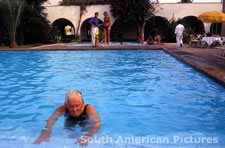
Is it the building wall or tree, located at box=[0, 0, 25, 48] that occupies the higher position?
the building wall

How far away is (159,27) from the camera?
23.6m

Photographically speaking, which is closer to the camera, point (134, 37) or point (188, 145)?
point (188, 145)

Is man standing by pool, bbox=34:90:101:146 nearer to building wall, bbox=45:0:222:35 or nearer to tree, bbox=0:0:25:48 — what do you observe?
tree, bbox=0:0:25:48

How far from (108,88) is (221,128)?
8.87 ft

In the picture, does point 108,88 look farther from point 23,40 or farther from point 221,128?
point 23,40

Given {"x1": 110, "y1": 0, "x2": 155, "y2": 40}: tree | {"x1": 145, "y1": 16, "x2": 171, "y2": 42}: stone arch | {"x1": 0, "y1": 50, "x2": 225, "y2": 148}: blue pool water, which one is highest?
{"x1": 110, "y1": 0, "x2": 155, "y2": 40}: tree

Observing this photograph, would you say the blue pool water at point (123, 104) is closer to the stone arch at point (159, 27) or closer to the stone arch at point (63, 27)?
the stone arch at point (159, 27)

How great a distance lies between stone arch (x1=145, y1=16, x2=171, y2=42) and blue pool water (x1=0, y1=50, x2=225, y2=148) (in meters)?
11.8

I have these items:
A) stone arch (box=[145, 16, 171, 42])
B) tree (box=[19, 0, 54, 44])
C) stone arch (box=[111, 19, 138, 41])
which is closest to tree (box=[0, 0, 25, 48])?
tree (box=[19, 0, 54, 44])

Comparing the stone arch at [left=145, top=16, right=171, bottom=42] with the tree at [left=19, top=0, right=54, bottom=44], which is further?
the stone arch at [left=145, top=16, right=171, bottom=42]

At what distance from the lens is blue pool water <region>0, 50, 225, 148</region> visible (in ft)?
9.34

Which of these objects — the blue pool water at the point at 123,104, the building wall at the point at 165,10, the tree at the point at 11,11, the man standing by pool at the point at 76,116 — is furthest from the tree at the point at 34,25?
the man standing by pool at the point at 76,116

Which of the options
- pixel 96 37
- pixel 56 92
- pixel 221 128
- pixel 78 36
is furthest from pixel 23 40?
pixel 221 128

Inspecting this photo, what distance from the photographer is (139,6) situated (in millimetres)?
19078
